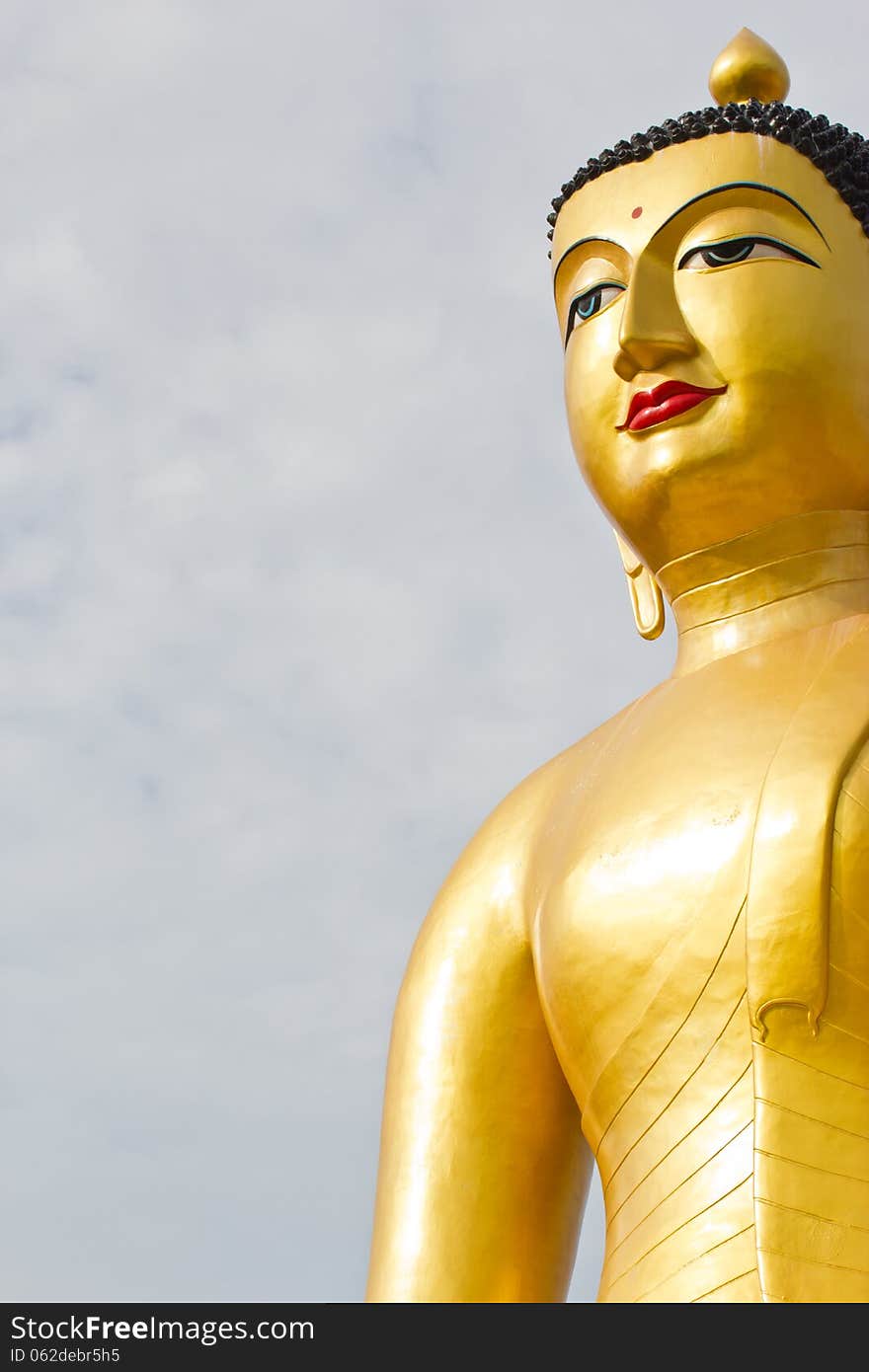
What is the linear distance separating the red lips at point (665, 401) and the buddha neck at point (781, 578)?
403mm

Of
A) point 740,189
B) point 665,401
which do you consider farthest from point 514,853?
point 740,189

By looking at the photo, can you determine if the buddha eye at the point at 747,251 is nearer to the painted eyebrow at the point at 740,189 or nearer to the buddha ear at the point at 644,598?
the painted eyebrow at the point at 740,189

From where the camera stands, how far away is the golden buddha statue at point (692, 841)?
4.96 meters

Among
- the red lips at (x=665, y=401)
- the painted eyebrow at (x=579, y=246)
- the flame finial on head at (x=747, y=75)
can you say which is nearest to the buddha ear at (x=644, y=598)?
the red lips at (x=665, y=401)

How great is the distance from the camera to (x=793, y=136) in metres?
6.04

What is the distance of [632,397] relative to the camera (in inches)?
231

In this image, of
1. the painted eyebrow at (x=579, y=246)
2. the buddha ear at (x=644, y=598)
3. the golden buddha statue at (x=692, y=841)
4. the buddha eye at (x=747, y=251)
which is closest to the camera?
the golden buddha statue at (x=692, y=841)

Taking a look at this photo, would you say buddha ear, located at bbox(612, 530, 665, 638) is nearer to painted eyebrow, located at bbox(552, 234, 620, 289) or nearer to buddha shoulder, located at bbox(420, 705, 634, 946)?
buddha shoulder, located at bbox(420, 705, 634, 946)

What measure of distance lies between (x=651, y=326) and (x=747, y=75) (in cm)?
Result: 116

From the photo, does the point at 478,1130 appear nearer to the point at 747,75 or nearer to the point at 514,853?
the point at 514,853

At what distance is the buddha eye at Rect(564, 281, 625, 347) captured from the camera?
6.08m

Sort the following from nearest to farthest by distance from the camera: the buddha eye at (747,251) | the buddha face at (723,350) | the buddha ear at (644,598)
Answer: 1. the buddha face at (723,350)
2. the buddha eye at (747,251)
3. the buddha ear at (644,598)

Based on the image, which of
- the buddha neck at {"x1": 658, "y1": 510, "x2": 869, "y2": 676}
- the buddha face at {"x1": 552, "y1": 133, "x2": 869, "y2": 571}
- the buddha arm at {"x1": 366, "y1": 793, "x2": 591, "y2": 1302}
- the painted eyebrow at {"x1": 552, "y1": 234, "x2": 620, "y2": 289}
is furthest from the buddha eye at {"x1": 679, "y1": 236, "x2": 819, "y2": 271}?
the buddha arm at {"x1": 366, "y1": 793, "x2": 591, "y2": 1302}
